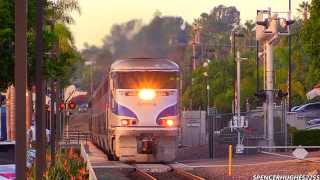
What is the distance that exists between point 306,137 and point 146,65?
46.3 feet

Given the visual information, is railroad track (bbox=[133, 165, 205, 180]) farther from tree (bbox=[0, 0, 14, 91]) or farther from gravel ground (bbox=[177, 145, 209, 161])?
gravel ground (bbox=[177, 145, 209, 161])

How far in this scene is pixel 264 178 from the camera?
81.1 ft

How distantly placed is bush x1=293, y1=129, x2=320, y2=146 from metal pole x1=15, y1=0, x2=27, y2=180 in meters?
33.1

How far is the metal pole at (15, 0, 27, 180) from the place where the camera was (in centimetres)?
1166

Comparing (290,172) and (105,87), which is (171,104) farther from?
(290,172)

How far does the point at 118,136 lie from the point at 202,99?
60.5 metres

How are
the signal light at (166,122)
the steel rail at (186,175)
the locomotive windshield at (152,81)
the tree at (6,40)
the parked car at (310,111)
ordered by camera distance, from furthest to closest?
the parked car at (310,111) < the locomotive windshield at (152,81) < the signal light at (166,122) < the steel rail at (186,175) < the tree at (6,40)

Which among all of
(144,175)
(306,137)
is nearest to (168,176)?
(144,175)

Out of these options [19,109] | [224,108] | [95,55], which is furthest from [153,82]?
[224,108]

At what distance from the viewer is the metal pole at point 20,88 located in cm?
1166

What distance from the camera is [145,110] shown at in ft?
112

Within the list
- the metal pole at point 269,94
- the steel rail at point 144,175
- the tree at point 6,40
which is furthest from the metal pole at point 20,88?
the metal pole at point 269,94

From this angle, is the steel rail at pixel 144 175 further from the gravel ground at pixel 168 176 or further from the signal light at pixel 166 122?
the signal light at pixel 166 122

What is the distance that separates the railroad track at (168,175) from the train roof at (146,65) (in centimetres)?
427
